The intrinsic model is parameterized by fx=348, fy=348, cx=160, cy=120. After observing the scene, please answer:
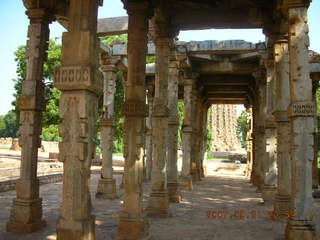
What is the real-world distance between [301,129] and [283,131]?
8.27 ft

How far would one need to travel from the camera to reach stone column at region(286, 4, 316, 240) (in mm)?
6629

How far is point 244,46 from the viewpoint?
13312 millimetres

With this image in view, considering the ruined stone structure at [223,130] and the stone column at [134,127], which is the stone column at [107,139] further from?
the ruined stone structure at [223,130]

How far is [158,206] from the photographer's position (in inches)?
376

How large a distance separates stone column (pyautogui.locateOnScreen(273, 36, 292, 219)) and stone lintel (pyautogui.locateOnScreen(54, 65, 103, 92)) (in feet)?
19.6

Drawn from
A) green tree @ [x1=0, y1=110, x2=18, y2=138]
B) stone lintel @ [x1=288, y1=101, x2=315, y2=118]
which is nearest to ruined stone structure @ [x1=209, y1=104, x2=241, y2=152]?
green tree @ [x1=0, y1=110, x2=18, y2=138]

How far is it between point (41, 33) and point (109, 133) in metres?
6.02

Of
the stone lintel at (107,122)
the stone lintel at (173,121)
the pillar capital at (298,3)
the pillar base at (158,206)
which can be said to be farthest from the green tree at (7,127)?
the pillar capital at (298,3)

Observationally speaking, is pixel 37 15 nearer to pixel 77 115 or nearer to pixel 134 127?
pixel 134 127

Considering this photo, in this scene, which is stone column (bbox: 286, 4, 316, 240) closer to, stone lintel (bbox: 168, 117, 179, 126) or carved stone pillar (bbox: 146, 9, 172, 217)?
carved stone pillar (bbox: 146, 9, 172, 217)

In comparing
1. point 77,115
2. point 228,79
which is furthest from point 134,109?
point 228,79

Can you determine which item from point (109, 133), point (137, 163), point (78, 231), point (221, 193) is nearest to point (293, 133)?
point (137, 163)

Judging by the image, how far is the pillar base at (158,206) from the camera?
9453 millimetres

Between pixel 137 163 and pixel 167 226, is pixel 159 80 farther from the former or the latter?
pixel 167 226
